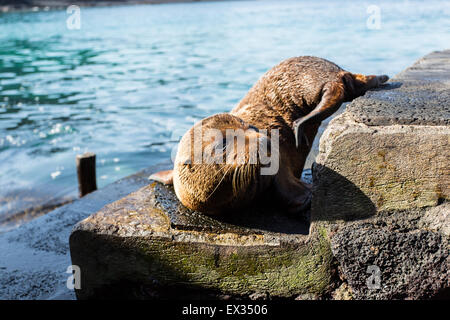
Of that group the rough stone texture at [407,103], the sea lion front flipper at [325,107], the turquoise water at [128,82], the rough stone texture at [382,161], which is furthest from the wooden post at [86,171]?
the rough stone texture at [382,161]

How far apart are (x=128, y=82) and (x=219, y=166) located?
52.2 ft

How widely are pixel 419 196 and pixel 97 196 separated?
458 cm

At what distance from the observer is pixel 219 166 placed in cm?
318

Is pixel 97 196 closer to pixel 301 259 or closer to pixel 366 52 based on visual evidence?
pixel 301 259

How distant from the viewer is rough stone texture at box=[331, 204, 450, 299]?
2656mm

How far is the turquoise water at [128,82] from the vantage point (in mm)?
10078

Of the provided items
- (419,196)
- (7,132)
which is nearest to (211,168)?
(419,196)

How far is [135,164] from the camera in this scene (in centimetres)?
974

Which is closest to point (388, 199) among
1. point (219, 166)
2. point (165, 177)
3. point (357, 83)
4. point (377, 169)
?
point (377, 169)

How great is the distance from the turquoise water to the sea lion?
5.28 metres

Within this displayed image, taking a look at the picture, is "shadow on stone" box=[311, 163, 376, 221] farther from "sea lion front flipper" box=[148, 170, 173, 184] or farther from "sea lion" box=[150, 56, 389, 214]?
"sea lion front flipper" box=[148, 170, 173, 184]

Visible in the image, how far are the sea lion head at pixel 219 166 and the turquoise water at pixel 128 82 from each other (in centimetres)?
539

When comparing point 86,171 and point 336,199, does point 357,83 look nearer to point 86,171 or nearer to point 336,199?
point 336,199
